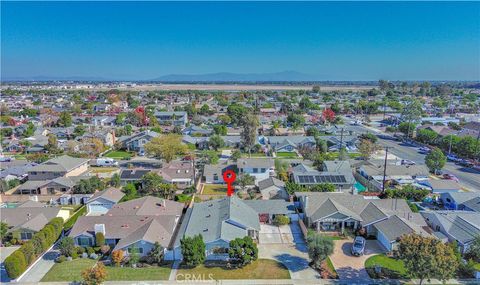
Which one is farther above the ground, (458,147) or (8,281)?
(458,147)

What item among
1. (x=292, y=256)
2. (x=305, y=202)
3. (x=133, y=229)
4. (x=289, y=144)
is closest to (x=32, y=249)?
(x=133, y=229)

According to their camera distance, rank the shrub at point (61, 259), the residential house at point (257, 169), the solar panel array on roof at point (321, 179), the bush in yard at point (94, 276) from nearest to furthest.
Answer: the bush in yard at point (94, 276), the shrub at point (61, 259), the solar panel array on roof at point (321, 179), the residential house at point (257, 169)

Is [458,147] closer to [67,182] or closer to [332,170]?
[332,170]

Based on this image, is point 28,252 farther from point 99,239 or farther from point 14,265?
point 99,239

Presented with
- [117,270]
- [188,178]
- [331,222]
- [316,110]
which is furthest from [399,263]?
[316,110]

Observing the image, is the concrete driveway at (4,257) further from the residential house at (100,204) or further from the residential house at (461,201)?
the residential house at (461,201)

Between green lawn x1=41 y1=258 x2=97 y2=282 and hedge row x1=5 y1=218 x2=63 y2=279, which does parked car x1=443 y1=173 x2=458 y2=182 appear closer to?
green lawn x1=41 y1=258 x2=97 y2=282

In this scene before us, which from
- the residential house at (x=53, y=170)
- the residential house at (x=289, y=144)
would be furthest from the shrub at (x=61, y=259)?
the residential house at (x=289, y=144)
